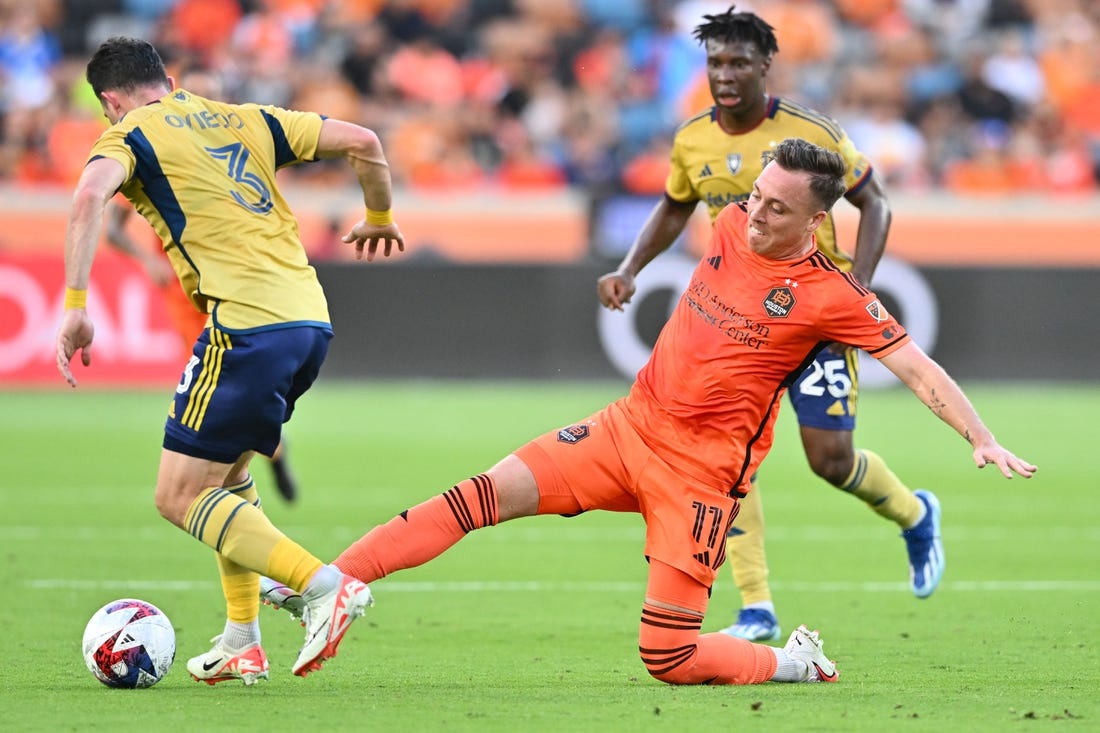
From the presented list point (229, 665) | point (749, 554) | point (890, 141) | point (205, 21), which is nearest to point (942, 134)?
point (890, 141)

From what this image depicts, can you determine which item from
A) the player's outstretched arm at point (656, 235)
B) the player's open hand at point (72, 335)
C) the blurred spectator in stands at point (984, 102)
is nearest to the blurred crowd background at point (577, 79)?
the blurred spectator in stands at point (984, 102)

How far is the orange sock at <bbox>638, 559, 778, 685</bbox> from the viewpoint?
5.92 metres

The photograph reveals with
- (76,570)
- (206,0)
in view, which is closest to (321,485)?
(76,570)

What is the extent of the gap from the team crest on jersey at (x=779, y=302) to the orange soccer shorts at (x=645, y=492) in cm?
64

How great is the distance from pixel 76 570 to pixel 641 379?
12.7 ft

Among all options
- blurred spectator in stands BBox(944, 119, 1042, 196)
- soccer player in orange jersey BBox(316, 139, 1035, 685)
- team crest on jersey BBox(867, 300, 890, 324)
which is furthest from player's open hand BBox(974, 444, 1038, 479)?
blurred spectator in stands BBox(944, 119, 1042, 196)

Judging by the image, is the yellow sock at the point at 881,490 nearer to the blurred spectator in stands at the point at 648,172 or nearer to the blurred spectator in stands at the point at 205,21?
the blurred spectator in stands at the point at 648,172

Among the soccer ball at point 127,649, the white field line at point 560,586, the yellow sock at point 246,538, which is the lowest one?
the white field line at point 560,586

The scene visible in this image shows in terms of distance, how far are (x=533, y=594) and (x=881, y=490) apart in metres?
1.75

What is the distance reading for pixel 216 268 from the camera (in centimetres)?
591

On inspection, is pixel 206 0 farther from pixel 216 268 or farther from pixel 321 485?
pixel 216 268

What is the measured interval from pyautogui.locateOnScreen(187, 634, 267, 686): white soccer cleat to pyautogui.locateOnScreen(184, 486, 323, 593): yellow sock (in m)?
0.40

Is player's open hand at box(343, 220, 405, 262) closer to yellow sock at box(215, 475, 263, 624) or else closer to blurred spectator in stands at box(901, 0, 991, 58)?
yellow sock at box(215, 475, 263, 624)

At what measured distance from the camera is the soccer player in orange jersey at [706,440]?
19.3 feet
